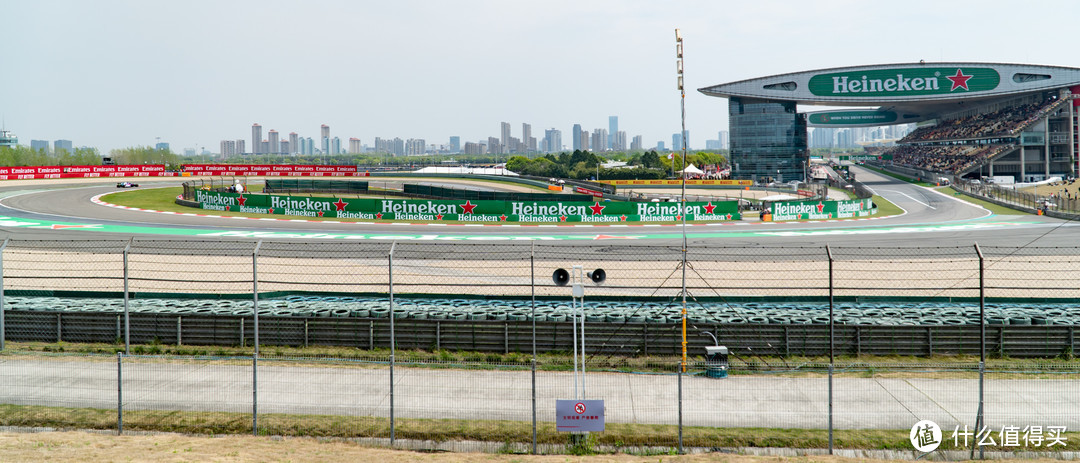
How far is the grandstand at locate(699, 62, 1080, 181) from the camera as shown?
87438 millimetres

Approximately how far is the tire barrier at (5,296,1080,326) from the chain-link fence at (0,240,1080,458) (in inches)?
2.8

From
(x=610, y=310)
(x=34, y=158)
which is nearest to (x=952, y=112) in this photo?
(x=610, y=310)

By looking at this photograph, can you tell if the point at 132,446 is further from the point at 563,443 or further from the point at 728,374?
the point at 728,374

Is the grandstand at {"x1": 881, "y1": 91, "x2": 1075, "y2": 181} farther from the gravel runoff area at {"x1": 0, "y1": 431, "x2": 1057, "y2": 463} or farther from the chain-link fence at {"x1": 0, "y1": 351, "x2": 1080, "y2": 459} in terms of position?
the gravel runoff area at {"x1": 0, "y1": 431, "x2": 1057, "y2": 463}

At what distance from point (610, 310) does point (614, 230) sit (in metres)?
25.3

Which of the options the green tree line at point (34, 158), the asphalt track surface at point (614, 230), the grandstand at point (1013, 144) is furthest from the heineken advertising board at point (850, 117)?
the green tree line at point (34, 158)

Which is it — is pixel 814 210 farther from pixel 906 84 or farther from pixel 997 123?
pixel 906 84

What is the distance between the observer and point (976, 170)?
87500mm

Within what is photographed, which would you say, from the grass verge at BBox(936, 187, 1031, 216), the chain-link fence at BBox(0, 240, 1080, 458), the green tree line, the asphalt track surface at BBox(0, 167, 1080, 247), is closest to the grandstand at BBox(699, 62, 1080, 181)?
the grass verge at BBox(936, 187, 1031, 216)

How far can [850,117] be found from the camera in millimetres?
162000

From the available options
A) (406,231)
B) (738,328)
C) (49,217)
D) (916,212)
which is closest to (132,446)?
(738,328)

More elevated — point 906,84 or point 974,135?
point 906,84

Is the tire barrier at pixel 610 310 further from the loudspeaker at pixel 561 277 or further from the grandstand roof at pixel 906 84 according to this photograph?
the grandstand roof at pixel 906 84

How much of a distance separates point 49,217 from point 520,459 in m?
46.1
